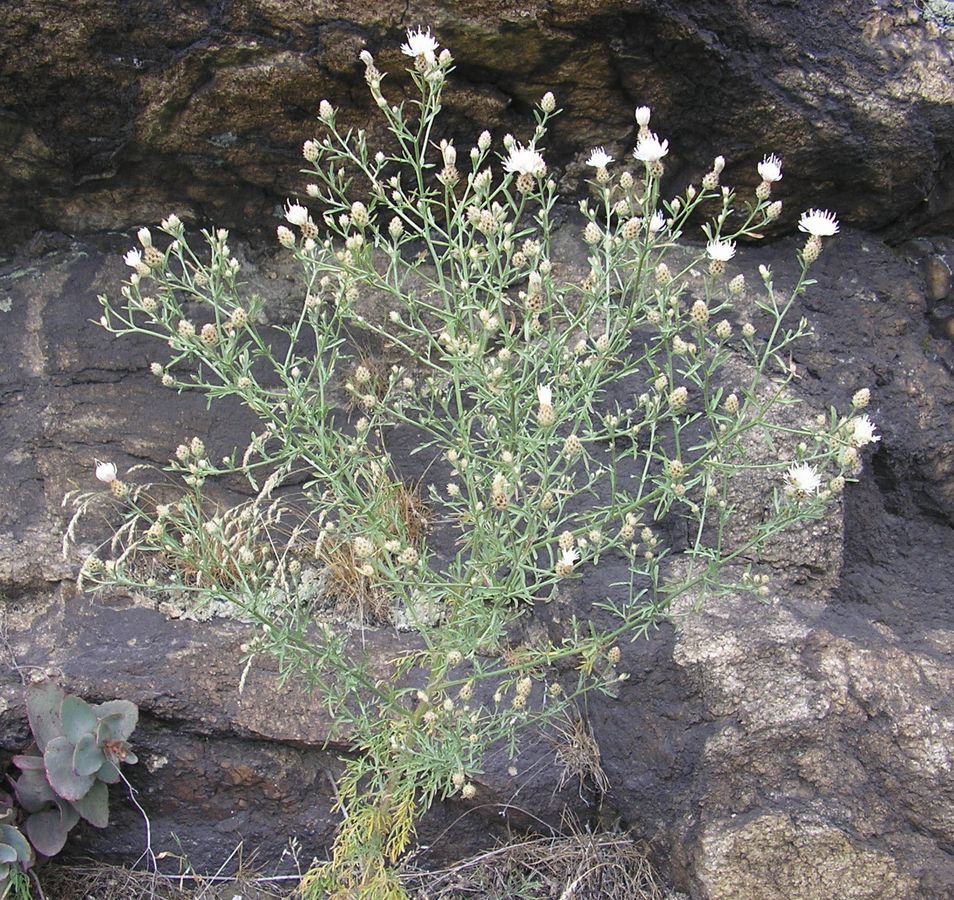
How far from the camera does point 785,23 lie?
3184 mm

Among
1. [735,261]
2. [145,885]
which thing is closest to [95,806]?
[145,885]

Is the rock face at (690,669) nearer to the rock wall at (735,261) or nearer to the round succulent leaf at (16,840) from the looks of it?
the rock wall at (735,261)

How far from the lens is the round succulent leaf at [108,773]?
9.25 feet

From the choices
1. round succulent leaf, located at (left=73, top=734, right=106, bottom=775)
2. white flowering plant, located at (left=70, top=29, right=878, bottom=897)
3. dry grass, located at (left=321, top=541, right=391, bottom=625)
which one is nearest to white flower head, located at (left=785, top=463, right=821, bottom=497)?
white flowering plant, located at (left=70, top=29, right=878, bottom=897)

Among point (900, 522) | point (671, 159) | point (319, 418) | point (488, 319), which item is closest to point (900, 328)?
point (900, 522)

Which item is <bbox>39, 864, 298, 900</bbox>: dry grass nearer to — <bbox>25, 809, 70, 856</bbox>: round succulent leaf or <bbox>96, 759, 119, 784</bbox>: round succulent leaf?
<bbox>25, 809, 70, 856</bbox>: round succulent leaf

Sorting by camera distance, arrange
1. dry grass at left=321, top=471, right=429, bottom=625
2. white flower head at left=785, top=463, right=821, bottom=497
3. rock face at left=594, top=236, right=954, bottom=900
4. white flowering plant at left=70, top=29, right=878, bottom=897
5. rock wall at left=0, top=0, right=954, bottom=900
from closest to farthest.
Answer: white flower head at left=785, top=463, right=821, bottom=497, white flowering plant at left=70, top=29, right=878, bottom=897, rock face at left=594, top=236, right=954, bottom=900, rock wall at left=0, top=0, right=954, bottom=900, dry grass at left=321, top=471, right=429, bottom=625

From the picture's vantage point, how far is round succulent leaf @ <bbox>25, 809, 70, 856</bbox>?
277cm

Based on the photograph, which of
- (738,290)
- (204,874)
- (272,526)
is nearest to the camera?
(738,290)

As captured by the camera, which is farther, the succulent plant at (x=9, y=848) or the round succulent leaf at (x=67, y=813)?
the round succulent leaf at (x=67, y=813)

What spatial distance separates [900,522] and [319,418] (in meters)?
2.12

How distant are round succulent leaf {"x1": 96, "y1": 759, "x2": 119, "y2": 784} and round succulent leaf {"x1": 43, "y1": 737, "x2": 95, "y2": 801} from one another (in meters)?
0.06

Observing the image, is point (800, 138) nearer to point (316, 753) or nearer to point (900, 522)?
point (900, 522)

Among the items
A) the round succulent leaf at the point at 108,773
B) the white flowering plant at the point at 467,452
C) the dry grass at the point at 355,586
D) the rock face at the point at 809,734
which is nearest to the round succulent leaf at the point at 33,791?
the round succulent leaf at the point at 108,773
